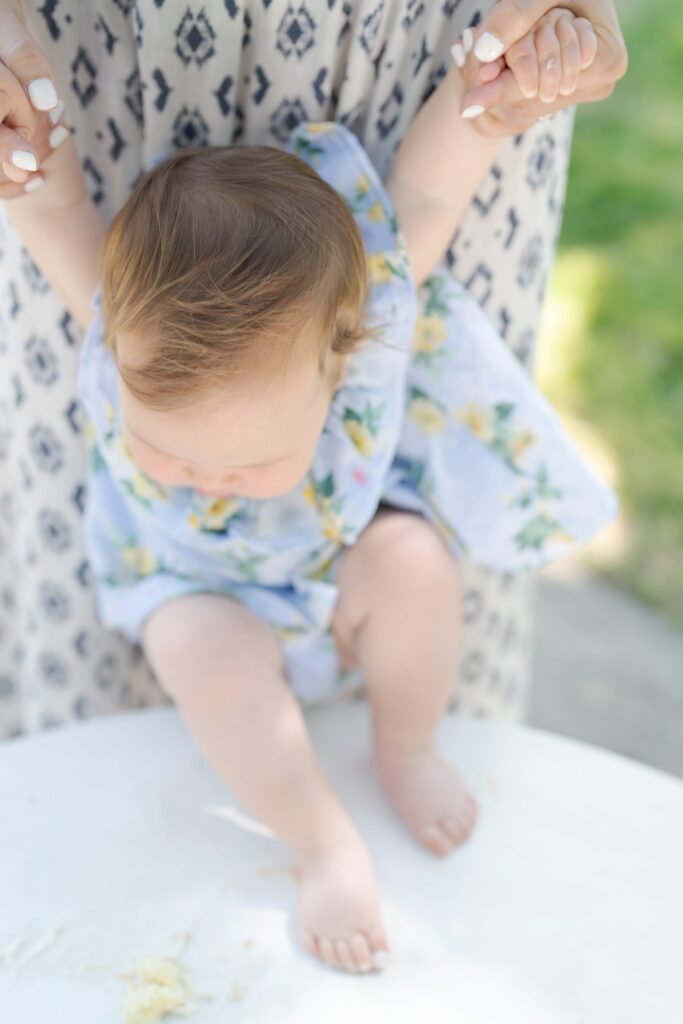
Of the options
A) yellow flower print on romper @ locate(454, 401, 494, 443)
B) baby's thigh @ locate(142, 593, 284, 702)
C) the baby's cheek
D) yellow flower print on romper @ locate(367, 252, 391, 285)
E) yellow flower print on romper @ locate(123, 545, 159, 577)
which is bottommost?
baby's thigh @ locate(142, 593, 284, 702)

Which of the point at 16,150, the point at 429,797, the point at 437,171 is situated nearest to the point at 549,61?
the point at 437,171

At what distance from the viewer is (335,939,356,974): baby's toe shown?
2.95ft

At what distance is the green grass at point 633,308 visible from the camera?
2.00 meters

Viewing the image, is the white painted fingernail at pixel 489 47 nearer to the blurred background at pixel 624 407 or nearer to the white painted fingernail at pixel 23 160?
the white painted fingernail at pixel 23 160

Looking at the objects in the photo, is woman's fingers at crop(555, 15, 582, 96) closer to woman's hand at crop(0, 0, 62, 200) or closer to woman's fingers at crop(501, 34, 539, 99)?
woman's fingers at crop(501, 34, 539, 99)

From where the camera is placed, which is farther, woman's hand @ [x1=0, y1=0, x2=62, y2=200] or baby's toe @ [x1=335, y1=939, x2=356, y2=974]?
baby's toe @ [x1=335, y1=939, x2=356, y2=974]

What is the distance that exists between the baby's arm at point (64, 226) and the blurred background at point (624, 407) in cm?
109

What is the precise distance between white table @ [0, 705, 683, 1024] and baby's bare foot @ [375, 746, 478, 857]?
1 centimetres

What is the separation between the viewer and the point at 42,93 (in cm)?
80

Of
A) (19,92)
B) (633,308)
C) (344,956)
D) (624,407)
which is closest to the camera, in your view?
(19,92)

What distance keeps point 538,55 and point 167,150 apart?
12.1 inches

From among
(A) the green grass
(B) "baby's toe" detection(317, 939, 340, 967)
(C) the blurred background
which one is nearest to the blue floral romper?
(B) "baby's toe" detection(317, 939, 340, 967)

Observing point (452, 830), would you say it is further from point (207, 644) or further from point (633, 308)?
point (633, 308)

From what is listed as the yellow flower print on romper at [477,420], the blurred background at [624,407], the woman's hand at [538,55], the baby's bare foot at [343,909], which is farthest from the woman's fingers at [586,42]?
the blurred background at [624,407]
